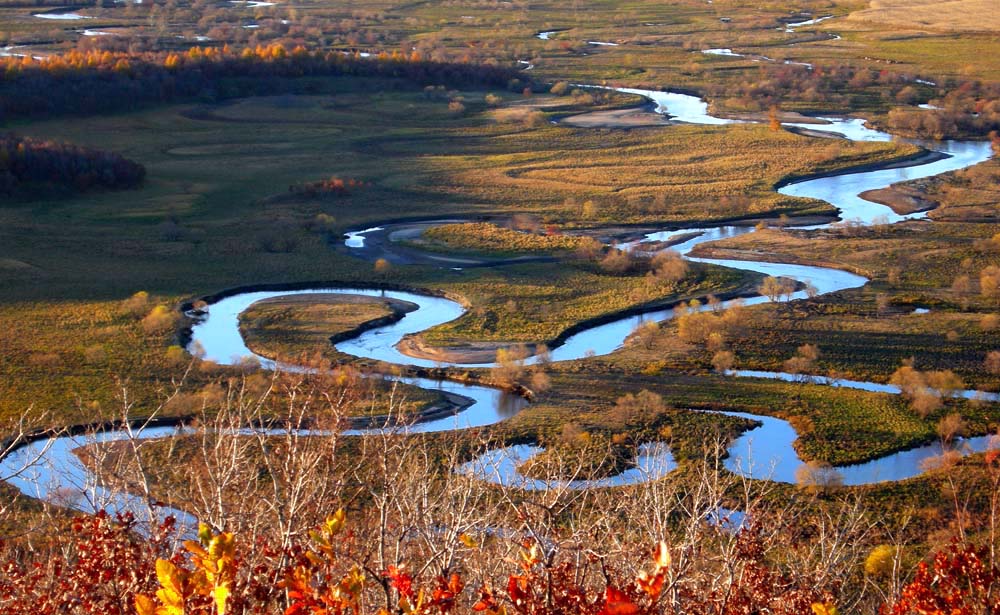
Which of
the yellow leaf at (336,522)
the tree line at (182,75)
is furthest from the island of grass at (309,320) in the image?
the tree line at (182,75)

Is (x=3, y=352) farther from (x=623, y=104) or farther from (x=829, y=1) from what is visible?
(x=829, y=1)

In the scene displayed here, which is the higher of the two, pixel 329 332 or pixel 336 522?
pixel 336 522

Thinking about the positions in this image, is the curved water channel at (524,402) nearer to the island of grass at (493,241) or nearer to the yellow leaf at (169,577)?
the island of grass at (493,241)

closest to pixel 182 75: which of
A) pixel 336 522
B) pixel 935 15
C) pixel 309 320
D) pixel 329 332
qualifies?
pixel 309 320

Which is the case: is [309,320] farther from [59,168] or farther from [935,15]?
[935,15]

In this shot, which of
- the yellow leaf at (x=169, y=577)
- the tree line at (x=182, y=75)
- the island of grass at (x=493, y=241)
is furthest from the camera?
the tree line at (x=182, y=75)

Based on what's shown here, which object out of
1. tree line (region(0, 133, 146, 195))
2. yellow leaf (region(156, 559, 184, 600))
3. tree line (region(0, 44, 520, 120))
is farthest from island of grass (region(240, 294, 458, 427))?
tree line (region(0, 44, 520, 120))

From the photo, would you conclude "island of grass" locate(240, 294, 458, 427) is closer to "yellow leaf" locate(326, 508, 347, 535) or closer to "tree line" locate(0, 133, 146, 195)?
"tree line" locate(0, 133, 146, 195)
